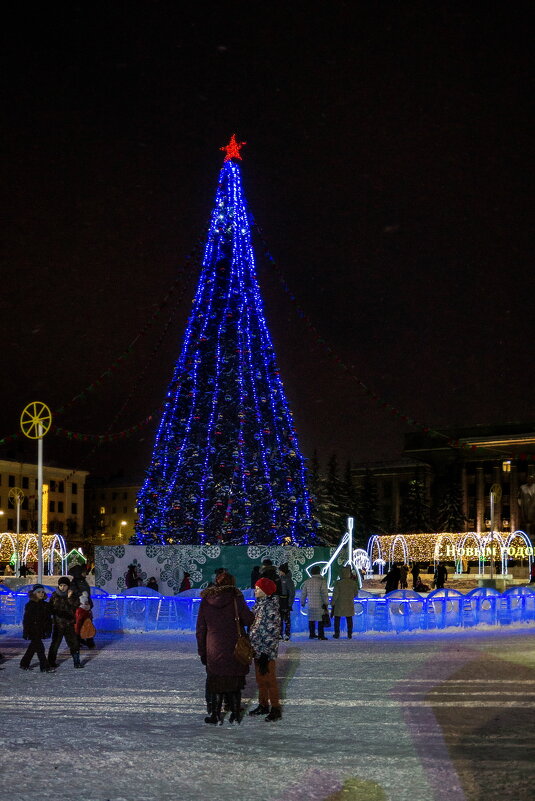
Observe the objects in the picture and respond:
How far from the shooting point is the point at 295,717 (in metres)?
10.7

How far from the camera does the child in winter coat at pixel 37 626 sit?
15.0m

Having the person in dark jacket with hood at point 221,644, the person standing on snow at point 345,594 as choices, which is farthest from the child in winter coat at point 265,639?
the person standing on snow at point 345,594

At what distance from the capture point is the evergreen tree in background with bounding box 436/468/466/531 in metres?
104

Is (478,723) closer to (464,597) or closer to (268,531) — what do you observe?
(464,597)

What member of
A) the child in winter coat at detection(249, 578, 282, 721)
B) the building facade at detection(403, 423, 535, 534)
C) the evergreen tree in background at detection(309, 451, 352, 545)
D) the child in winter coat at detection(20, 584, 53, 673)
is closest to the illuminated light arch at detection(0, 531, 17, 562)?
the evergreen tree in background at detection(309, 451, 352, 545)

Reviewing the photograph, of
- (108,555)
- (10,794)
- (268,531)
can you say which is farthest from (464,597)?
(10,794)

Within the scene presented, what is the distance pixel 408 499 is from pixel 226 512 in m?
79.1

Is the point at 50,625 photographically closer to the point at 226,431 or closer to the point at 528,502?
the point at 528,502

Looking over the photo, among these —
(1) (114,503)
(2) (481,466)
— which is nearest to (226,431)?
(2) (481,466)

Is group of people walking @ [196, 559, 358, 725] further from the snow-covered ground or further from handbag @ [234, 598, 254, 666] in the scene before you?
the snow-covered ground

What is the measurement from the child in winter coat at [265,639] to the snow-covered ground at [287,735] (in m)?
0.30

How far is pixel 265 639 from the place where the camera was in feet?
35.7

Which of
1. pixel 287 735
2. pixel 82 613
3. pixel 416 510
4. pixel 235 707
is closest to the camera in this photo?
pixel 287 735

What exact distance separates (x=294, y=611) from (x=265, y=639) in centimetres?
1272
